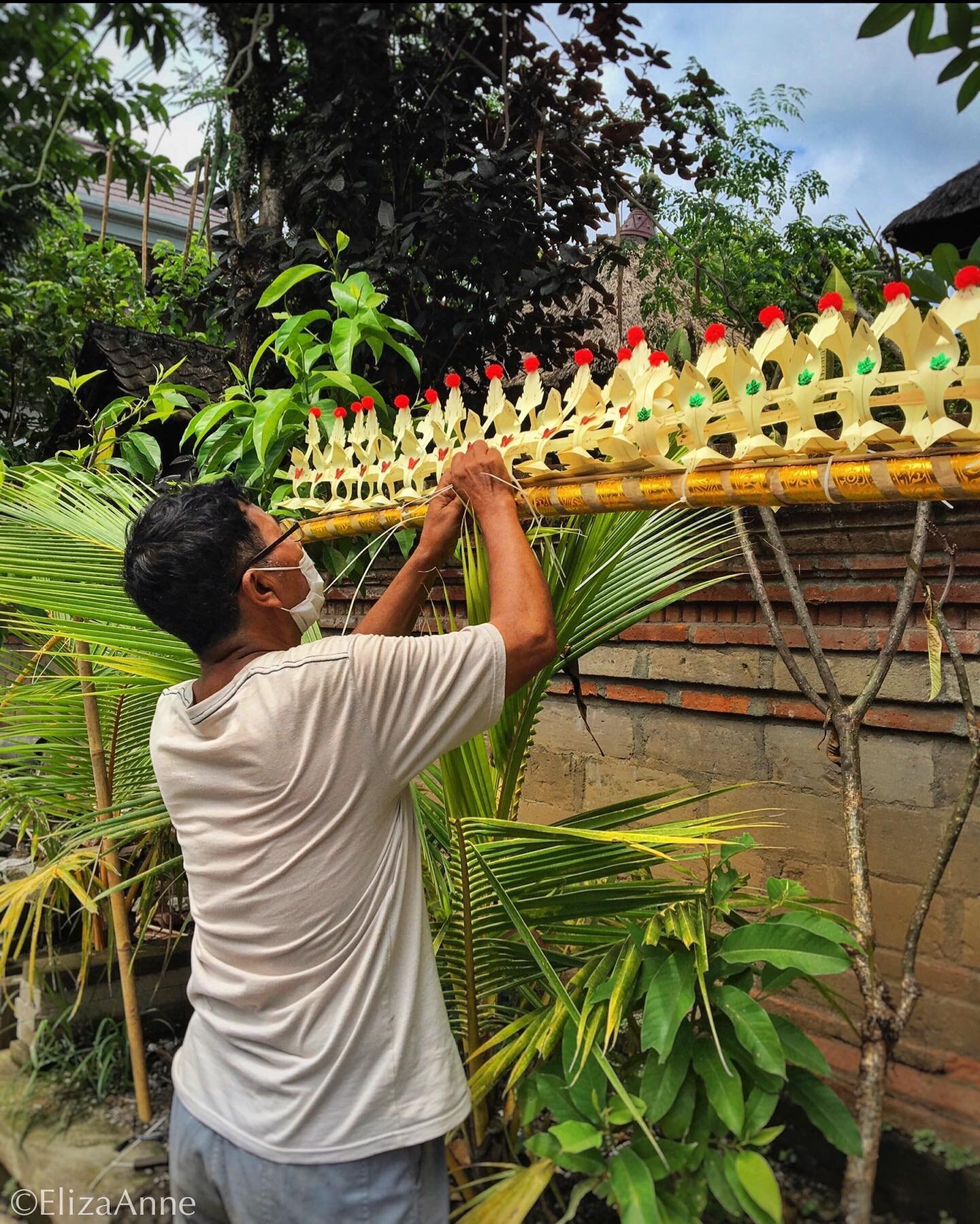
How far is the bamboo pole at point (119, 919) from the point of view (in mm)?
2475

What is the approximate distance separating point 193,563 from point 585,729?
1894 millimetres

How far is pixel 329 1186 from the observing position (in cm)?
134

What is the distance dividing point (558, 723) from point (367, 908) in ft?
6.15

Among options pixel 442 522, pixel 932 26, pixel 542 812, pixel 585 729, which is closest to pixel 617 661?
pixel 585 729

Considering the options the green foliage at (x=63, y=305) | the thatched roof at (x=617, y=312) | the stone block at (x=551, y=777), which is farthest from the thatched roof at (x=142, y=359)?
the stone block at (x=551, y=777)

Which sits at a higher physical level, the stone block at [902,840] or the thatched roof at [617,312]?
the thatched roof at [617,312]

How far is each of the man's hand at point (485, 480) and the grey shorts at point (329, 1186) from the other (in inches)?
36.9

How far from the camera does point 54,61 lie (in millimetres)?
794

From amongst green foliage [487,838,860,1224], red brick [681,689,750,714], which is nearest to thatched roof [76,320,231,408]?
red brick [681,689,750,714]

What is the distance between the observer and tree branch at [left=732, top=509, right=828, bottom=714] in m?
2.21

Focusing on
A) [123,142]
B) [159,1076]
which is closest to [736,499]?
[123,142]

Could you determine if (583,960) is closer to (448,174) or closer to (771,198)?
(771,198)

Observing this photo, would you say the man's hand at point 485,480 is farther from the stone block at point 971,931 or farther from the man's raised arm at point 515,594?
the stone block at point 971,931

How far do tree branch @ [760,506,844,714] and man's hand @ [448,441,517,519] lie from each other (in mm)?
902
